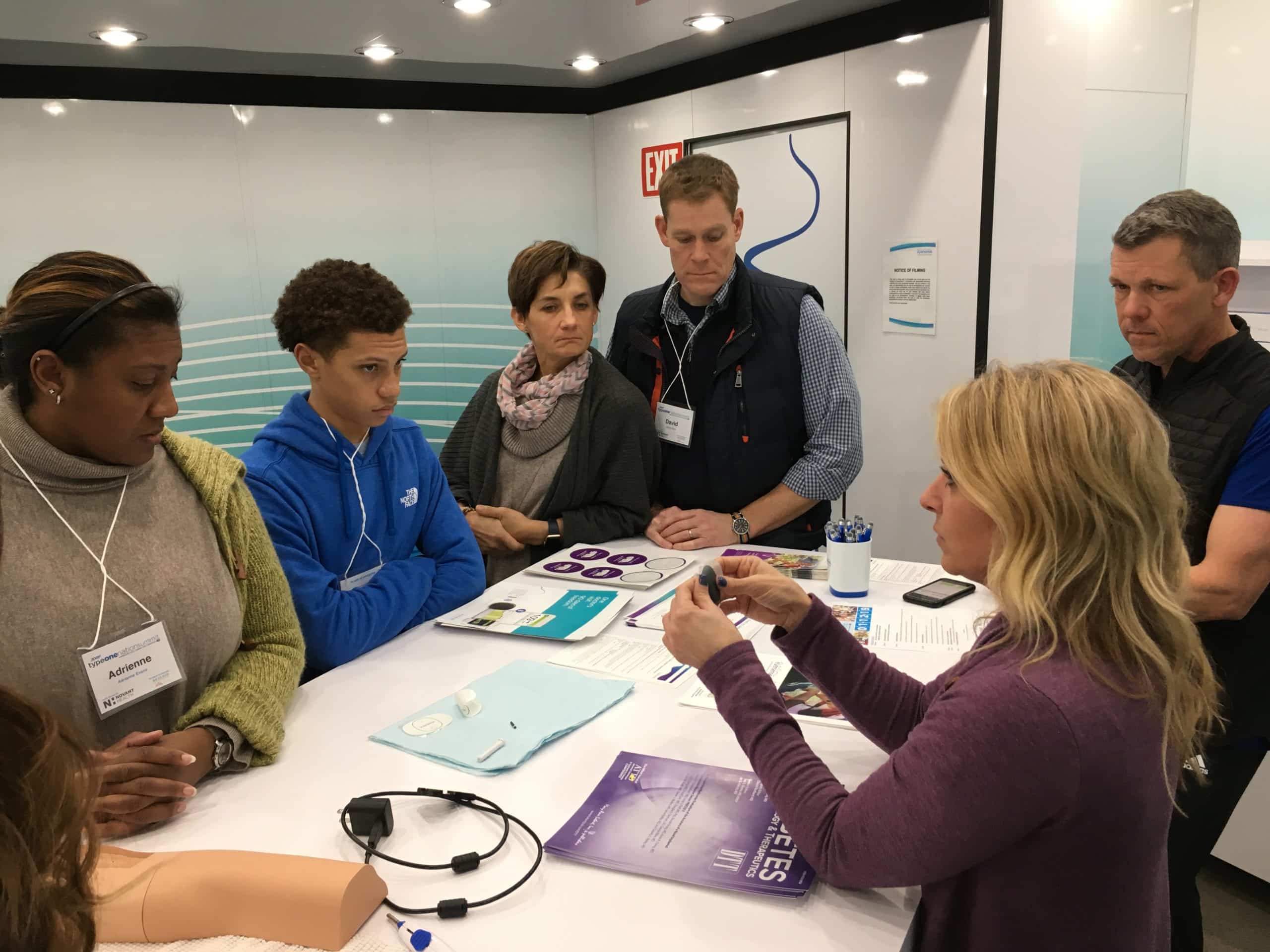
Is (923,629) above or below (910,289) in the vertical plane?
below

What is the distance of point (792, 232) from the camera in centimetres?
430

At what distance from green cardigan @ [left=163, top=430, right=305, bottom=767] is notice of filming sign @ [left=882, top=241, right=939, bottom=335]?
289cm

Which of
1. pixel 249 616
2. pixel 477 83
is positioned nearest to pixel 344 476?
pixel 249 616

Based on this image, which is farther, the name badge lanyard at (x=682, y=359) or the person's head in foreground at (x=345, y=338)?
the name badge lanyard at (x=682, y=359)

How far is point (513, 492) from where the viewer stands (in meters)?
2.73

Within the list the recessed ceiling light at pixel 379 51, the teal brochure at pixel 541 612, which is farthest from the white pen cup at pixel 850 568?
the recessed ceiling light at pixel 379 51

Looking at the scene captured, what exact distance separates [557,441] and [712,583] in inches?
50.4

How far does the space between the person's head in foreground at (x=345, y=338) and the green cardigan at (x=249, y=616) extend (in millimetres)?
367

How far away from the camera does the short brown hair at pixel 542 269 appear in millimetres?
2678

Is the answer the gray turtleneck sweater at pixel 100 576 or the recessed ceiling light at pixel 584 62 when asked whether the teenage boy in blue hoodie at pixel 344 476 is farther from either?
the recessed ceiling light at pixel 584 62

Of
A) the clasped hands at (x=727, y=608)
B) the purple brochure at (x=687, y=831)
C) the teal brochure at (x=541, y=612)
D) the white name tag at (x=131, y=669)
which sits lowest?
the purple brochure at (x=687, y=831)

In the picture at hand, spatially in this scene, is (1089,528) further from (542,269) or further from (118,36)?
(118,36)

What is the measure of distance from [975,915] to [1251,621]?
1121 mm

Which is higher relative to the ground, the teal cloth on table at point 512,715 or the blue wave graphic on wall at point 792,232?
the blue wave graphic on wall at point 792,232
